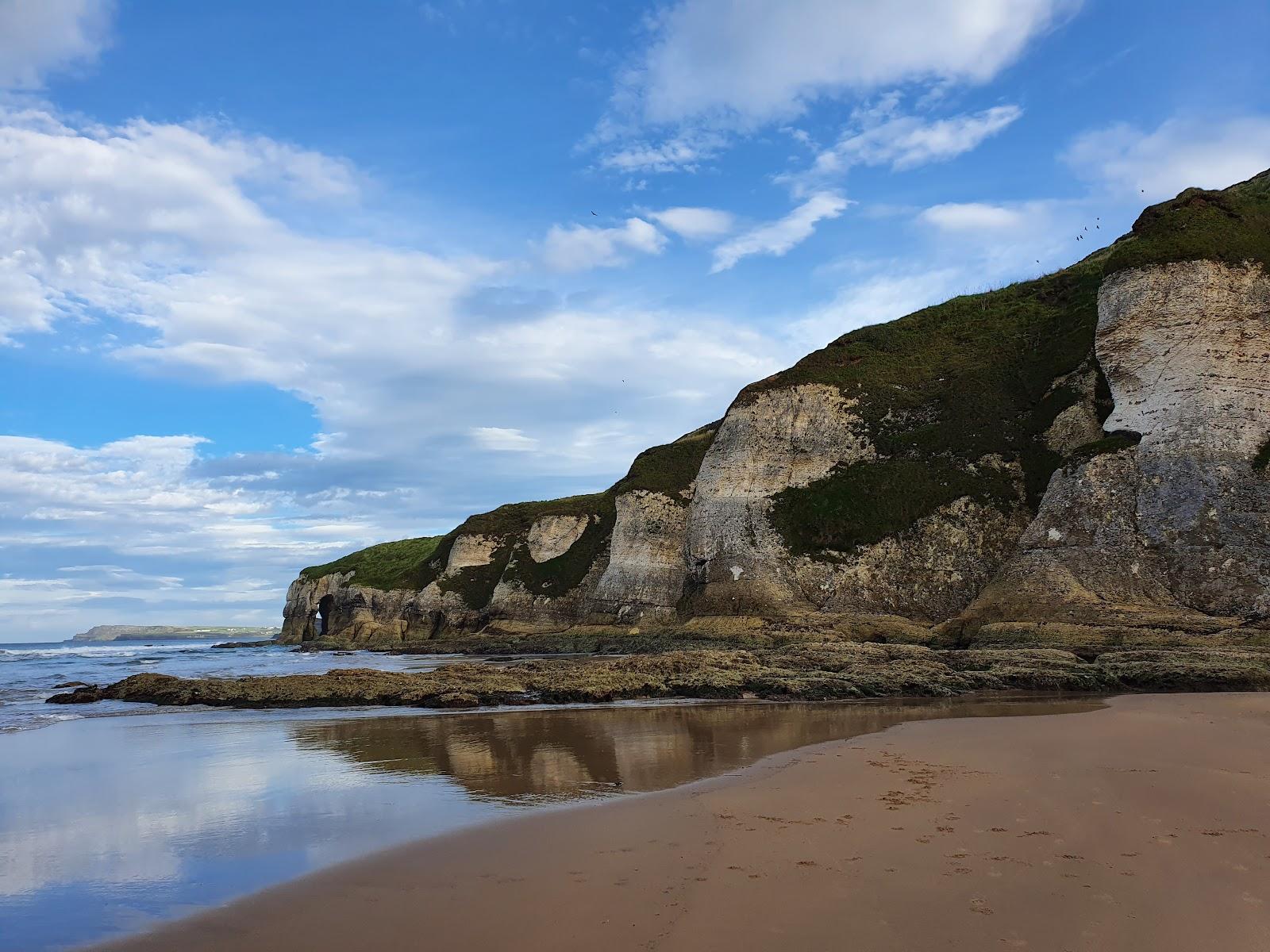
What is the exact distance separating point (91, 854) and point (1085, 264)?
75394mm

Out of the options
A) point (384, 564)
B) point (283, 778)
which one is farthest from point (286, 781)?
point (384, 564)

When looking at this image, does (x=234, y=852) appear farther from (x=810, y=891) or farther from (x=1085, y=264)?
(x=1085, y=264)

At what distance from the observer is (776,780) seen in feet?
30.8

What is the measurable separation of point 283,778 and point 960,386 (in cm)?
4799

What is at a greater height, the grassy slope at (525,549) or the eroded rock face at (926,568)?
the grassy slope at (525,549)

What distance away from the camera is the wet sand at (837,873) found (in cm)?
496

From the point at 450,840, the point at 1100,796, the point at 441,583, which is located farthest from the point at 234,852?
the point at 441,583

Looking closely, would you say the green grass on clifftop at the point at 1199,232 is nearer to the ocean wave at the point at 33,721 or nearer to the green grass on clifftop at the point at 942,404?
the green grass on clifftop at the point at 942,404

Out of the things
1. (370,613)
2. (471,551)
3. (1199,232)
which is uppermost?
(1199,232)

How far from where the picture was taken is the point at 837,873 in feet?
19.6

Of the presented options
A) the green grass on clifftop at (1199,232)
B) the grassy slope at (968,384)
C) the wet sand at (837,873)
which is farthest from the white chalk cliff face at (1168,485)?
the wet sand at (837,873)

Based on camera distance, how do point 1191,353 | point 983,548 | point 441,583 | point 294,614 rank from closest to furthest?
1. point 1191,353
2. point 983,548
3. point 441,583
4. point 294,614

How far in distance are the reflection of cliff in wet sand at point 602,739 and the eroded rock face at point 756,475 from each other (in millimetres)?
27954

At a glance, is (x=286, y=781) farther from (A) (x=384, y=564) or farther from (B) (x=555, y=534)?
(A) (x=384, y=564)
